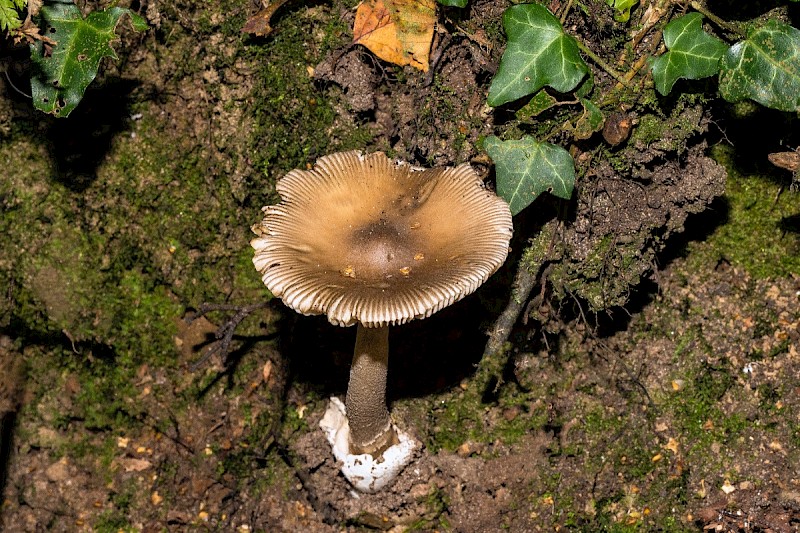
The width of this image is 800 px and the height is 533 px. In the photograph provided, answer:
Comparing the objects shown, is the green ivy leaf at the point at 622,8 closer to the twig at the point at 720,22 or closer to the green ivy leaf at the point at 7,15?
the twig at the point at 720,22

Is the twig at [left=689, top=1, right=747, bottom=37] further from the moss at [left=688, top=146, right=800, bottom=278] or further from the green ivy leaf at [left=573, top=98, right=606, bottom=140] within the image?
the moss at [left=688, top=146, right=800, bottom=278]

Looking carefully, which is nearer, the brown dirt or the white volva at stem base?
the brown dirt

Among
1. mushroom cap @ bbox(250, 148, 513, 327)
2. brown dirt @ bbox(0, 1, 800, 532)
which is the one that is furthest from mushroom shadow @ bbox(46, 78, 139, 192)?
mushroom cap @ bbox(250, 148, 513, 327)

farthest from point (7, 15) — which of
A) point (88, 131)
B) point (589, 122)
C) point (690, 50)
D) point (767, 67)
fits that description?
point (767, 67)

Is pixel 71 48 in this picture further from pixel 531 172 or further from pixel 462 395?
pixel 462 395

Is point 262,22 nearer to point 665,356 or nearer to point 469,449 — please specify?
point 469,449

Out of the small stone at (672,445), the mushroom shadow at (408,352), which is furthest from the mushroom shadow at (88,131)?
the small stone at (672,445)
